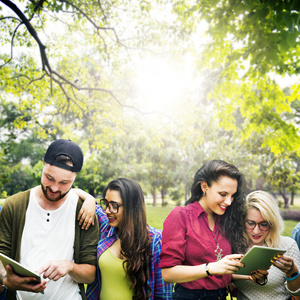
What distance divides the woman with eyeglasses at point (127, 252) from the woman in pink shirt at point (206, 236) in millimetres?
303

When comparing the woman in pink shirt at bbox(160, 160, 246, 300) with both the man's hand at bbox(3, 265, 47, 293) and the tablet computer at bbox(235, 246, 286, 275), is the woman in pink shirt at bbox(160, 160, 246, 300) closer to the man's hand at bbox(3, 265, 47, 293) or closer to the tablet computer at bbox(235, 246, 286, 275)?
the tablet computer at bbox(235, 246, 286, 275)

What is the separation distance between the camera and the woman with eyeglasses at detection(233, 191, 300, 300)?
2.39 meters

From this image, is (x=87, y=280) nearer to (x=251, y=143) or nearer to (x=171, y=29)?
(x=171, y=29)

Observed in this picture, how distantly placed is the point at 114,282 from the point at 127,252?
0.26 meters

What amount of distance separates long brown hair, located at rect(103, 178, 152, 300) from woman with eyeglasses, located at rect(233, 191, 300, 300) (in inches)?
30.8

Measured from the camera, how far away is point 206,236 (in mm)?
2178

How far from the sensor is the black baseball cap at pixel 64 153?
2111 millimetres

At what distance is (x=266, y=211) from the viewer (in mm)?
2443

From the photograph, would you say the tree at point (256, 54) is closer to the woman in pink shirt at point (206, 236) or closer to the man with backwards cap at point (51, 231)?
the woman in pink shirt at point (206, 236)

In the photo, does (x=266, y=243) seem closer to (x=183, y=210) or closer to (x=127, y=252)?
(x=183, y=210)

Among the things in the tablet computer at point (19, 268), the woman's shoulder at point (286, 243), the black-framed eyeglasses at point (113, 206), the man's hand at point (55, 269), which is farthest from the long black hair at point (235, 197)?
the tablet computer at point (19, 268)

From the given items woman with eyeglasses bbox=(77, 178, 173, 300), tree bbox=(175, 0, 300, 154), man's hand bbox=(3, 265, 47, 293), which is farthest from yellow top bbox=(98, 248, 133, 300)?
tree bbox=(175, 0, 300, 154)

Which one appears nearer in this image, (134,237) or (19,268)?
(19,268)

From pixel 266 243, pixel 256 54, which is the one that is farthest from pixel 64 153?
pixel 256 54
